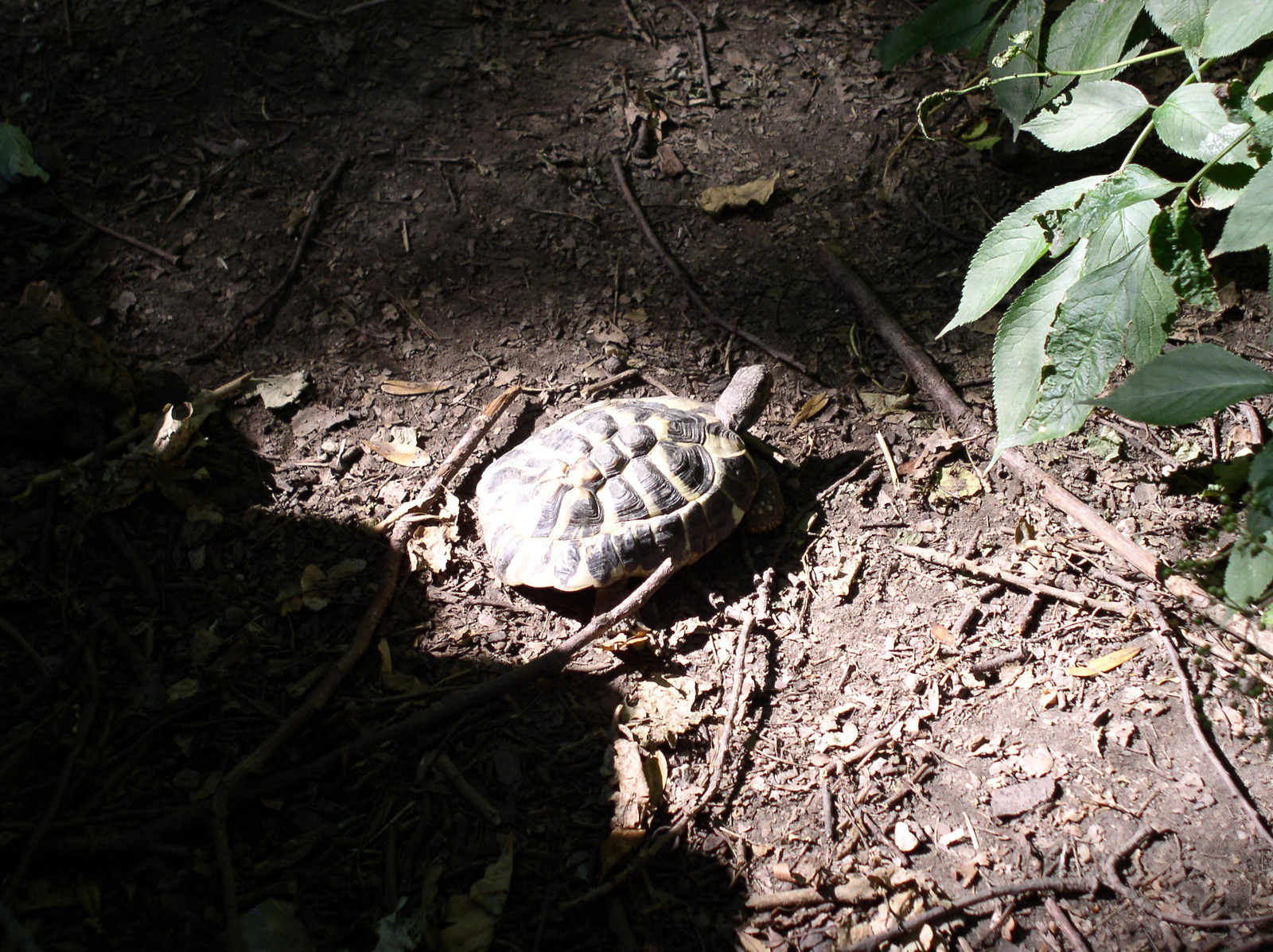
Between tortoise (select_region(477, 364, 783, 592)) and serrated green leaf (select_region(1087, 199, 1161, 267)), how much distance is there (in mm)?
1453

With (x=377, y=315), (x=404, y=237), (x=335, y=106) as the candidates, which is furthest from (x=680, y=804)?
(x=335, y=106)

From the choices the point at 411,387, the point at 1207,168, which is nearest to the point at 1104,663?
the point at 1207,168

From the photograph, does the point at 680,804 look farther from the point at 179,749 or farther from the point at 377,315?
the point at 377,315

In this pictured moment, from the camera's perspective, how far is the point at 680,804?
91.7 inches

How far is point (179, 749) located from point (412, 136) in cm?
327

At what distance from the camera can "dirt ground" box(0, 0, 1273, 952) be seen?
83.9 inches

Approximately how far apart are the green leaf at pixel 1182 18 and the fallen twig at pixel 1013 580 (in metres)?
1.59

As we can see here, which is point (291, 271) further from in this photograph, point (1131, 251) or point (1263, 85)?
point (1263, 85)

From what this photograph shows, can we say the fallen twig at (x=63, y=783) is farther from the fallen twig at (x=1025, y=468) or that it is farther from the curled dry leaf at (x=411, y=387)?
the fallen twig at (x=1025, y=468)

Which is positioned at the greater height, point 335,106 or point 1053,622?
point 335,106

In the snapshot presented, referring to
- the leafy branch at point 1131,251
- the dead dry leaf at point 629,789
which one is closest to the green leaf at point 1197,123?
the leafy branch at point 1131,251

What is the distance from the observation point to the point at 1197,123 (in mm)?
1821

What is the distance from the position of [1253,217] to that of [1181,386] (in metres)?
0.34

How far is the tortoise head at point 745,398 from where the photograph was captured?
124 inches
